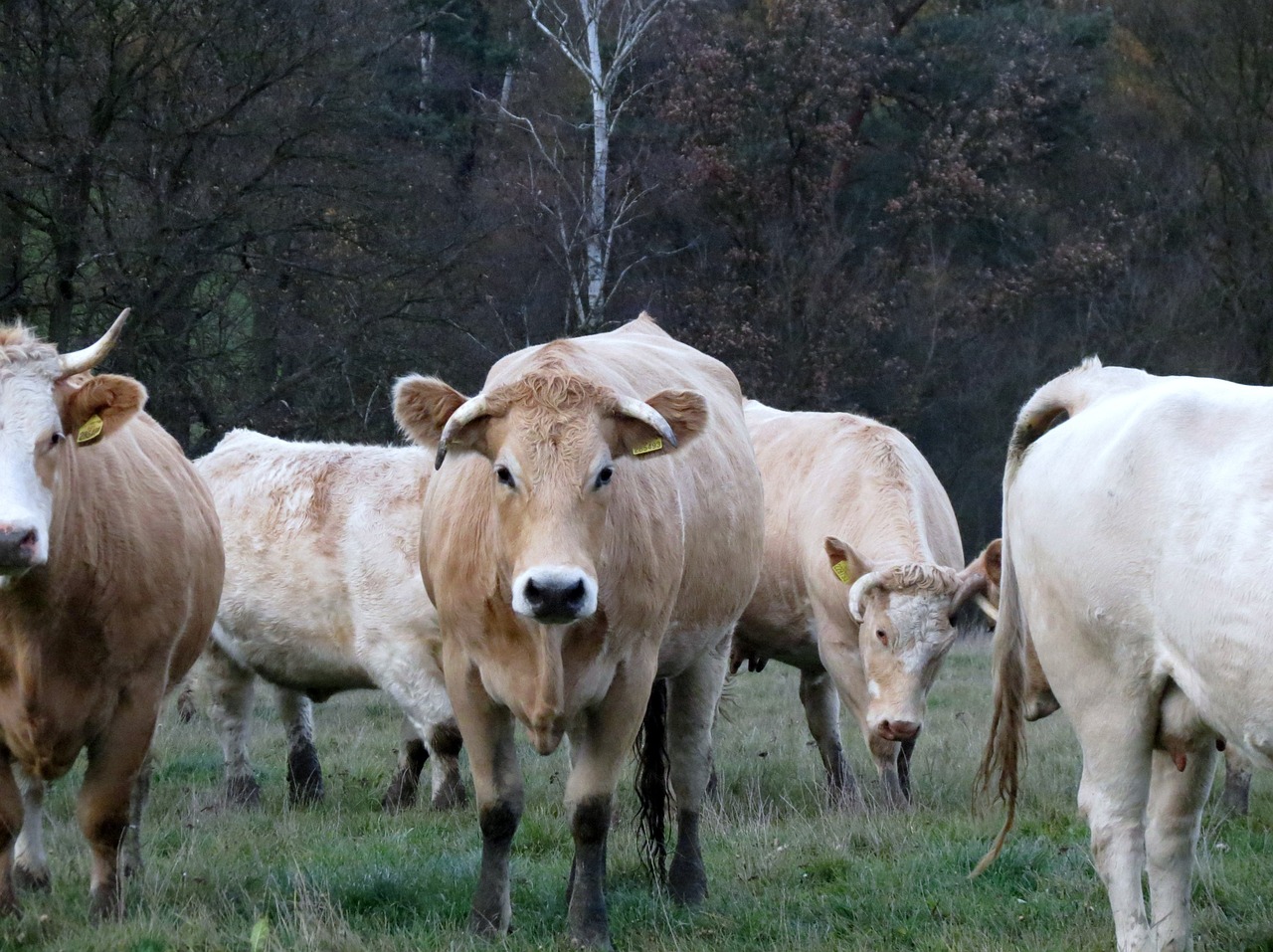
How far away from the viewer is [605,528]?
4.83 m

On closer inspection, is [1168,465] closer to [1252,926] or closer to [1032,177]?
[1252,926]

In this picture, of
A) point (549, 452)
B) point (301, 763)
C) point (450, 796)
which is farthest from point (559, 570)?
point (301, 763)

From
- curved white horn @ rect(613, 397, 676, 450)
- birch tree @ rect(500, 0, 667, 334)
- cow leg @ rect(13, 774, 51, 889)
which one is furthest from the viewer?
birch tree @ rect(500, 0, 667, 334)

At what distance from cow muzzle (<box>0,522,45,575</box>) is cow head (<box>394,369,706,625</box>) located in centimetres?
115

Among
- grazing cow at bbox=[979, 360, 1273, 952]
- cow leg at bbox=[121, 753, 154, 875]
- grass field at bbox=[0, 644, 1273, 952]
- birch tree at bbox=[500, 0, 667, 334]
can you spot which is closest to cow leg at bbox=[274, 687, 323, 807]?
grass field at bbox=[0, 644, 1273, 952]

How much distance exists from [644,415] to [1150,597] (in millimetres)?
1581

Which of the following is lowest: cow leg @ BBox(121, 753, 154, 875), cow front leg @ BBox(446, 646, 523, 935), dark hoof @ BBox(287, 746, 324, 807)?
dark hoof @ BBox(287, 746, 324, 807)

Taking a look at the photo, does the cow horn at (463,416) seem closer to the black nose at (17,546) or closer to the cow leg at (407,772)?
the black nose at (17,546)

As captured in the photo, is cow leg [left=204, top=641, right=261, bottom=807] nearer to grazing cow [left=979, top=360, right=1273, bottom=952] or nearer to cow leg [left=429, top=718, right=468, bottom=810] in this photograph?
cow leg [left=429, top=718, right=468, bottom=810]

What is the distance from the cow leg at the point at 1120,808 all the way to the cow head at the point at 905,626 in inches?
128

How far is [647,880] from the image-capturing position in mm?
5934

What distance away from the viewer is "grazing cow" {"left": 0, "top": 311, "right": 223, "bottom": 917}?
4.86 metres

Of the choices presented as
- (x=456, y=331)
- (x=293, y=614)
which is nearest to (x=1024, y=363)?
(x=456, y=331)

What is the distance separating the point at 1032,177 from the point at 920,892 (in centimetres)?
2335
